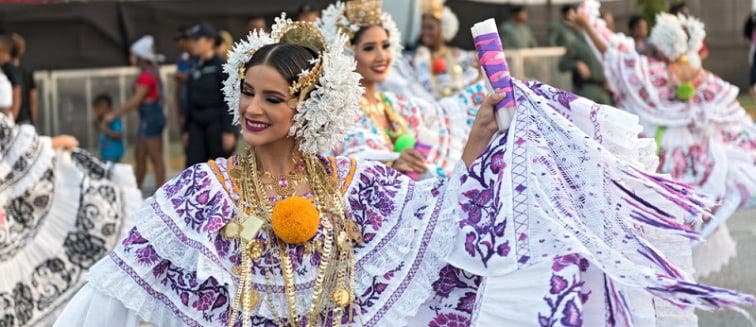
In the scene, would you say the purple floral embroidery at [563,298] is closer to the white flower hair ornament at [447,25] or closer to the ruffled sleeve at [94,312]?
the ruffled sleeve at [94,312]

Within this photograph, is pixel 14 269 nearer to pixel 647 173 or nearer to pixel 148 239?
pixel 148 239

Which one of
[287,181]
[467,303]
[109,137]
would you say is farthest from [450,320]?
[109,137]

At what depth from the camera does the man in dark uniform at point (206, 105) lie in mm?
11258

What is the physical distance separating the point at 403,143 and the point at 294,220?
112 inches

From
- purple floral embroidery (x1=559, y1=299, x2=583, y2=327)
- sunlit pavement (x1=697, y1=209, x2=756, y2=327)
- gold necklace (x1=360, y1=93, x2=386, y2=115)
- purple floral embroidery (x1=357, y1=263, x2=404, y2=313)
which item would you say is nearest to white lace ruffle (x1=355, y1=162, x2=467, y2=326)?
purple floral embroidery (x1=357, y1=263, x2=404, y2=313)

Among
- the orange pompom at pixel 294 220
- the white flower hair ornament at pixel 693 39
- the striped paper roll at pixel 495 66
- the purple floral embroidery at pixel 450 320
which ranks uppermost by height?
the white flower hair ornament at pixel 693 39

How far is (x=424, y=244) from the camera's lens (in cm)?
471

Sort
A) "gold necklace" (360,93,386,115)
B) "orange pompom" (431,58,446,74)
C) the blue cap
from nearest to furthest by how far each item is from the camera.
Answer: "gold necklace" (360,93,386,115)
the blue cap
"orange pompom" (431,58,446,74)

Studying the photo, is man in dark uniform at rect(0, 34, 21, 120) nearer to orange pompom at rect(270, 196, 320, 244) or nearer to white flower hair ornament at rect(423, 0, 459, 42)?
white flower hair ornament at rect(423, 0, 459, 42)

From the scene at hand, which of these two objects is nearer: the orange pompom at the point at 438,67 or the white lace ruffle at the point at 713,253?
the white lace ruffle at the point at 713,253

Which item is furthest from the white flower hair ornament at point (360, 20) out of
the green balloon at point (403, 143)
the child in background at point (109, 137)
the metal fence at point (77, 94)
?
the metal fence at point (77, 94)

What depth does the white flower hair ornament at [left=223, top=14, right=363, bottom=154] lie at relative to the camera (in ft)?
15.5

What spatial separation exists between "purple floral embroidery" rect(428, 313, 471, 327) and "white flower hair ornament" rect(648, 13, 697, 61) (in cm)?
559

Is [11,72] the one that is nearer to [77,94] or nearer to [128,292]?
[77,94]
